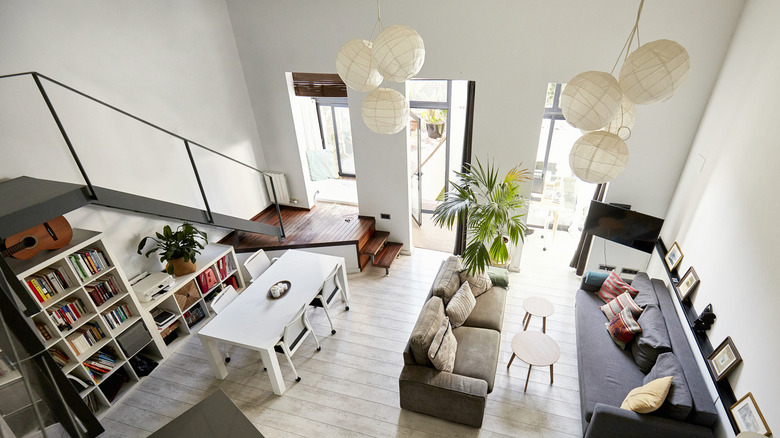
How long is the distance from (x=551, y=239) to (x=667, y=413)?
3849 millimetres

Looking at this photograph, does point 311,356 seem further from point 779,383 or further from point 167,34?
point 167,34

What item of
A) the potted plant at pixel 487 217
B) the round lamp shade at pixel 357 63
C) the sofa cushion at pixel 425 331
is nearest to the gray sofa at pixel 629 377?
the potted plant at pixel 487 217

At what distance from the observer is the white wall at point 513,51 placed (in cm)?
367

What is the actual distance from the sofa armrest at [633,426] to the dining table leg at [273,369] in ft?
9.47

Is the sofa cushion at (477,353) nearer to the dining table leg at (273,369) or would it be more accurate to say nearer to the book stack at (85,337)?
the dining table leg at (273,369)

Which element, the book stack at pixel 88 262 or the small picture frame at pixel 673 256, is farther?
the small picture frame at pixel 673 256

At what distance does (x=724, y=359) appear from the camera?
8.98ft

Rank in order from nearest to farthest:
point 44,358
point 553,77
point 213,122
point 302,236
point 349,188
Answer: point 44,358 → point 553,77 → point 213,122 → point 302,236 → point 349,188

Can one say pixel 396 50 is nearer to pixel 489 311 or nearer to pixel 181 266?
pixel 489 311

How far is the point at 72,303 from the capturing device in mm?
3391

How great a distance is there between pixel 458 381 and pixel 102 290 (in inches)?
142

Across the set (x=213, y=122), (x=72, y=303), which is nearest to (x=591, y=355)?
(x=72, y=303)

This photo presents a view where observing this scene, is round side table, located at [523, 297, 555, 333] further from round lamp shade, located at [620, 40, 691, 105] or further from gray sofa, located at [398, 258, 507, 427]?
round lamp shade, located at [620, 40, 691, 105]

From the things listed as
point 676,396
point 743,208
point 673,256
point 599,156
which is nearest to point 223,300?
point 599,156
